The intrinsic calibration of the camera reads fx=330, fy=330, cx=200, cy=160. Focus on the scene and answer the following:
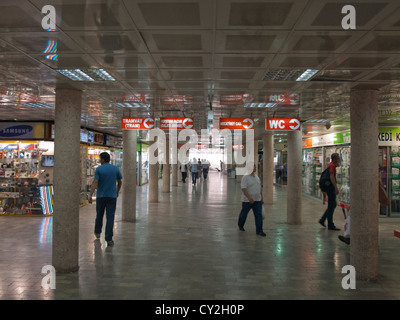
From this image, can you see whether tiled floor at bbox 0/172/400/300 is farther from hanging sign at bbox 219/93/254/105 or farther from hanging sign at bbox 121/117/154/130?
hanging sign at bbox 219/93/254/105

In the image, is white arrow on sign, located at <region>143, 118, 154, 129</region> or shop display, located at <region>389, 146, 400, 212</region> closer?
white arrow on sign, located at <region>143, 118, 154, 129</region>

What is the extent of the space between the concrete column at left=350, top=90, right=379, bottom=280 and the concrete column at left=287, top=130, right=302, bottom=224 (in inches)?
169

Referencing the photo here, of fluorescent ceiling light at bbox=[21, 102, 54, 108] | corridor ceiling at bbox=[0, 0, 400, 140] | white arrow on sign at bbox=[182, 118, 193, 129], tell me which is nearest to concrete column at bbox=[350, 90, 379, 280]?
corridor ceiling at bbox=[0, 0, 400, 140]

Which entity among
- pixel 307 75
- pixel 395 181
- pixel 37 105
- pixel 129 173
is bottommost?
pixel 395 181

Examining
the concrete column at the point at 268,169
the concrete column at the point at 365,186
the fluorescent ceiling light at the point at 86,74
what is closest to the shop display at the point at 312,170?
the concrete column at the point at 268,169

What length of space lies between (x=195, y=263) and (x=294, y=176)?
4.94 meters

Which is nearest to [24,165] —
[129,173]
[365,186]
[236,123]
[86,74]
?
[129,173]

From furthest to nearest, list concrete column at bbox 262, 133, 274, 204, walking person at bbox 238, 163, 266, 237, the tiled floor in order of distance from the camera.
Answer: concrete column at bbox 262, 133, 274, 204 → walking person at bbox 238, 163, 266, 237 → the tiled floor

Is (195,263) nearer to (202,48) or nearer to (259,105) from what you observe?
(202,48)

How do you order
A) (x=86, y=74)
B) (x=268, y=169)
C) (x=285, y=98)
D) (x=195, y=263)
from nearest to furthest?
1. (x=86, y=74)
2. (x=195, y=263)
3. (x=285, y=98)
4. (x=268, y=169)

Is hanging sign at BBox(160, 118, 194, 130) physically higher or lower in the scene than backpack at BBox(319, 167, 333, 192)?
higher

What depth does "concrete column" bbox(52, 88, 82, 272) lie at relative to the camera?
17.6ft

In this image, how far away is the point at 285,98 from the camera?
688cm

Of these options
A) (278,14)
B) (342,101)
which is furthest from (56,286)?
(342,101)
